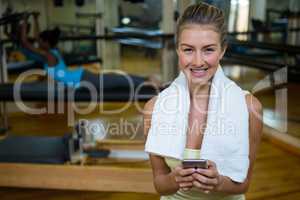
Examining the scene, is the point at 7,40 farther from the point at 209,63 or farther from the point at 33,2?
the point at 209,63

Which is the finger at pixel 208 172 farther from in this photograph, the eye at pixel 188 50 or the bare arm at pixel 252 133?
the eye at pixel 188 50

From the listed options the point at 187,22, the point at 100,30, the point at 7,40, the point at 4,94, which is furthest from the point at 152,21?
the point at 187,22

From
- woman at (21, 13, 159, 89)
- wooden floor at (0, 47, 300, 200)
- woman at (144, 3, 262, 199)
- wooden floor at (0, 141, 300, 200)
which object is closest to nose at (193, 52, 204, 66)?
woman at (144, 3, 262, 199)

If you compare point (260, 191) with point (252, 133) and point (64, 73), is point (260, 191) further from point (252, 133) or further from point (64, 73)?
point (64, 73)

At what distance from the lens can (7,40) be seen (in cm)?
375

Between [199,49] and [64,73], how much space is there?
255cm

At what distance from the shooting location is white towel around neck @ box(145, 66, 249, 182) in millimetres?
867

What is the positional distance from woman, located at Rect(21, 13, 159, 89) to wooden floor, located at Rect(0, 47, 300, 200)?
477 mm

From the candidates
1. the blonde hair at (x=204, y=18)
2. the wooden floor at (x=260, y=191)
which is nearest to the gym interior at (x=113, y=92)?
the wooden floor at (x=260, y=191)

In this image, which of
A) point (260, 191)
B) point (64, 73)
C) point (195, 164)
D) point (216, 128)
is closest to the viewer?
point (195, 164)

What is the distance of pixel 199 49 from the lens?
2.77ft

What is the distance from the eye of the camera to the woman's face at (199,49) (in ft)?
2.77

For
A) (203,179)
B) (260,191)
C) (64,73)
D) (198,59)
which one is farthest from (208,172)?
(64,73)

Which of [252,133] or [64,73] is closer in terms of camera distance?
[252,133]
